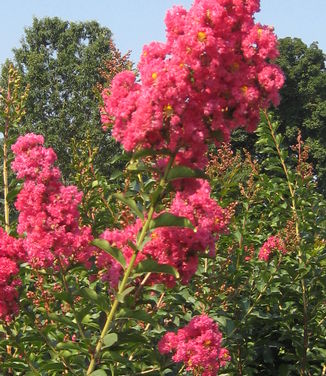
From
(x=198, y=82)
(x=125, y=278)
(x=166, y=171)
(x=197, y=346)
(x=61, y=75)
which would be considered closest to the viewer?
(x=198, y=82)

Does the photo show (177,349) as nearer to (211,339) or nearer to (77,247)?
(211,339)

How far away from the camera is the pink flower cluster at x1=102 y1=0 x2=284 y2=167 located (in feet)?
7.63

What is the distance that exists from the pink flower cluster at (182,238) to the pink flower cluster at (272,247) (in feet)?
4.24

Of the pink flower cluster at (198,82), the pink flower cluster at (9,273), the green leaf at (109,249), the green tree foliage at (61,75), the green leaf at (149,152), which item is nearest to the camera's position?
the pink flower cluster at (198,82)

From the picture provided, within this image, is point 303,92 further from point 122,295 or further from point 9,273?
point 122,295

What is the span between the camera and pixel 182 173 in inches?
94.5

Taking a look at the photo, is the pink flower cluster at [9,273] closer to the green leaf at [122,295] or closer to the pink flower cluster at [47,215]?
the pink flower cluster at [47,215]

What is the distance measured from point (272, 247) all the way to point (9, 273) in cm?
192

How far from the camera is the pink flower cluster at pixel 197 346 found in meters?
2.84

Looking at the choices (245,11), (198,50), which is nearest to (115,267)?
(198,50)

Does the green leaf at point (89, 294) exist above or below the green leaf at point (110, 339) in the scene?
above

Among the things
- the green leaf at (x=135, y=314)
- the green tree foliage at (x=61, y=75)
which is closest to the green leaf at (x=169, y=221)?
the green leaf at (x=135, y=314)

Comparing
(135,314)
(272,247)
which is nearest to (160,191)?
(135,314)

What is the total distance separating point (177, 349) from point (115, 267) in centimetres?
52
